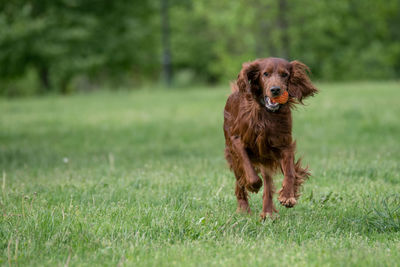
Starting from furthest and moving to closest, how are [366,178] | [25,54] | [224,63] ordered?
[224,63]
[25,54]
[366,178]

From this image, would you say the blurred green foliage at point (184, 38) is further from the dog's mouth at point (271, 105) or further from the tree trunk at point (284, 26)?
the dog's mouth at point (271, 105)

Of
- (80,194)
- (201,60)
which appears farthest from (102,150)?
(201,60)

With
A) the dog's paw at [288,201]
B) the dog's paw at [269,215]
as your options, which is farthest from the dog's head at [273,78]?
the dog's paw at [269,215]

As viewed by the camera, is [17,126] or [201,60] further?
[201,60]

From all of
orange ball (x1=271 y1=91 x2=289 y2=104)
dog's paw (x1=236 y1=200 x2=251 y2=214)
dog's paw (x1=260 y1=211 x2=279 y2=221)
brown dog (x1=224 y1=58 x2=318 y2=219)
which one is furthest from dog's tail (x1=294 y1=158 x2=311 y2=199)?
orange ball (x1=271 y1=91 x2=289 y2=104)

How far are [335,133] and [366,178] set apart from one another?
4.66 meters

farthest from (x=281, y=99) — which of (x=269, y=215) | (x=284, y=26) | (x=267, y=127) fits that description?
(x=284, y=26)

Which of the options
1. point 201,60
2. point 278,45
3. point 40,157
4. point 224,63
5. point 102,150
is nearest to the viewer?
point 40,157

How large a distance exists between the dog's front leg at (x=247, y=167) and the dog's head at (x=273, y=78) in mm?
397

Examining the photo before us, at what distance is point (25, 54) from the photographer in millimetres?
30391

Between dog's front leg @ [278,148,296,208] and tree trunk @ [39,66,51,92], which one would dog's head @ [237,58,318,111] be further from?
tree trunk @ [39,66,51,92]

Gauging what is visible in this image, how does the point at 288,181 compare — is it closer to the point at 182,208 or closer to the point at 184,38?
the point at 182,208

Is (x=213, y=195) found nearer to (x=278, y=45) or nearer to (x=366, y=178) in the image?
(x=366, y=178)

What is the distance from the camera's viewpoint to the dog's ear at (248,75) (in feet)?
13.5
